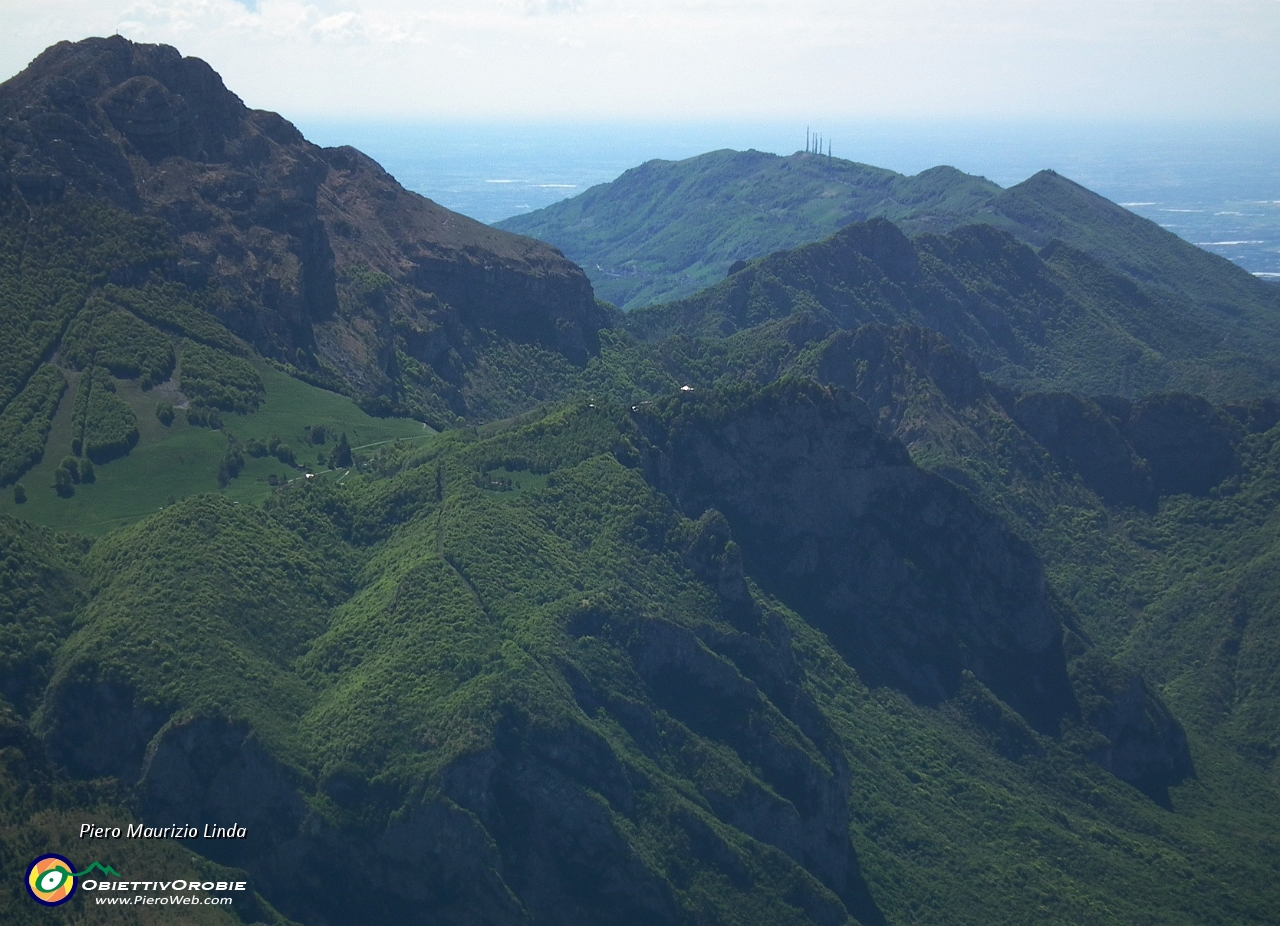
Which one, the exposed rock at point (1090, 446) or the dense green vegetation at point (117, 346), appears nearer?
the dense green vegetation at point (117, 346)

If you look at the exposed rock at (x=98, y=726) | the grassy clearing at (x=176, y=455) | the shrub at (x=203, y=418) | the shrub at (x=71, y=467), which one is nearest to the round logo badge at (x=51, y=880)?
the exposed rock at (x=98, y=726)

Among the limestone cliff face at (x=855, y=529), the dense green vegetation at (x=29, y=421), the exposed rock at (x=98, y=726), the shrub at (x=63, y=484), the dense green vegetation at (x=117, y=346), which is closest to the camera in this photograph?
the exposed rock at (x=98, y=726)

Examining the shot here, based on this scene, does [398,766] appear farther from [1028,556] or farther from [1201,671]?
[1201,671]

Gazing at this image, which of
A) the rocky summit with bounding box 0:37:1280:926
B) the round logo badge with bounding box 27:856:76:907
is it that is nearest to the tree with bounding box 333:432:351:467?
the rocky summit with bounding box 0:37:1280:926

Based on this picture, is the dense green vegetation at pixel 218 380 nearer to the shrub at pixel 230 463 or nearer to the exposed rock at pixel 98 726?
the shrub at pixel 230 463

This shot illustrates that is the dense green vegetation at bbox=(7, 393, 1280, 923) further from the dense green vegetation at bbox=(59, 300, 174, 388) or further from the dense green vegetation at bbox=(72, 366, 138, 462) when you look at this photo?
the dense green vegetation at bbox=(59, 300, 174, 388)

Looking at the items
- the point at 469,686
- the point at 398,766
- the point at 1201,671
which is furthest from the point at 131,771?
the point at 1201,671

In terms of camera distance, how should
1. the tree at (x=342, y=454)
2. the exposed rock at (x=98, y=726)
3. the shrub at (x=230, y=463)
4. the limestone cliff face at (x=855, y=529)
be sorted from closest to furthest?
1. the exposed rock at (x=98, y=726)
2. the shrub at (x=230, y=463)
3. the tree at (x=342, y=454)
4. the limestone cliff face at (x=855, y=529)
